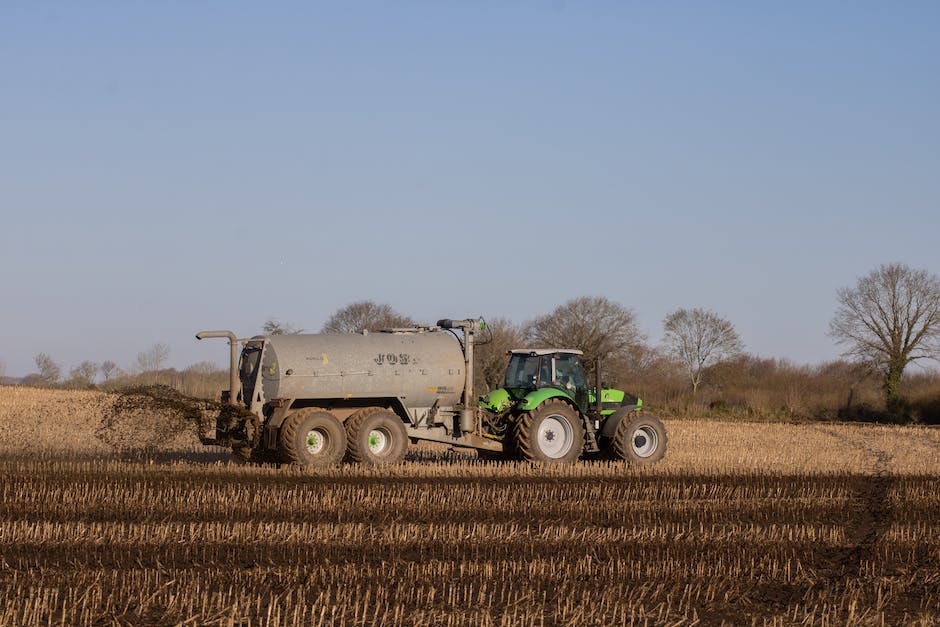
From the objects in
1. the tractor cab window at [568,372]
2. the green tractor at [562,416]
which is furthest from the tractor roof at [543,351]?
the tractor cab window at [568,372]

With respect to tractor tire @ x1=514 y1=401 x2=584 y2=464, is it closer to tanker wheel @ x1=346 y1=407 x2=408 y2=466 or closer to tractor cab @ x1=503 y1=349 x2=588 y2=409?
→ tractor cab @ x1=503 y1=349 x2=588 y2=409

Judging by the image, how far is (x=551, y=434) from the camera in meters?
20.1

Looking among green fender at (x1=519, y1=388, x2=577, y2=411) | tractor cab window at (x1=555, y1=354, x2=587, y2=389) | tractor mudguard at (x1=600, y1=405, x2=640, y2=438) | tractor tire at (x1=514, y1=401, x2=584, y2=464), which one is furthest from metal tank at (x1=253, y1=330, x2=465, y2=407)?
tractor mudguard at (x1=600, y1=405, x2=640, y2=438)

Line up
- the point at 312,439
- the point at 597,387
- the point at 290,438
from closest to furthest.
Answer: the point at 290,438, the point at 312,439, the point at 597,387

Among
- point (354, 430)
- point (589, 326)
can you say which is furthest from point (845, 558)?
point (589, 326)

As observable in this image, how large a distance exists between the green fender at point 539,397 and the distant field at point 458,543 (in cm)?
117

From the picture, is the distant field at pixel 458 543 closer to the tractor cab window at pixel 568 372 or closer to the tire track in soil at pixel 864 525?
the tire track in soil at pixel 864 525

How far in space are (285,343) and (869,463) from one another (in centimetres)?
1195

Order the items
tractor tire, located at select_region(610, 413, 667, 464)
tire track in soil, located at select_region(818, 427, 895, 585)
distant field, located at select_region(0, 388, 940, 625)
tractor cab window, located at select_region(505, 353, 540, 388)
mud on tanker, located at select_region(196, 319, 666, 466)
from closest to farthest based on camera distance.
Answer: distant field, located at select_region(0, 388, 940, 625), tire track in soil, located at select_region(818, 427, 895, 585), mud on tanker, located at select_region(196, 319, 666, 466), tractor tire, located at select_region(610, 413, 667, 464), tractor cab window, located at select_region(505, 353, 540, 388)

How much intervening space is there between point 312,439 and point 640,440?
5.91 metres

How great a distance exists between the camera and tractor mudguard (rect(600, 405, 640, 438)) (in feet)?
66.7

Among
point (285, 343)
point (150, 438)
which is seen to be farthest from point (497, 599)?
point (150, 438)

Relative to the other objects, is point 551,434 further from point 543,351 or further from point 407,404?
point 407,404

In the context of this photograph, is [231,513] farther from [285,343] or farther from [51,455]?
[51,455]
